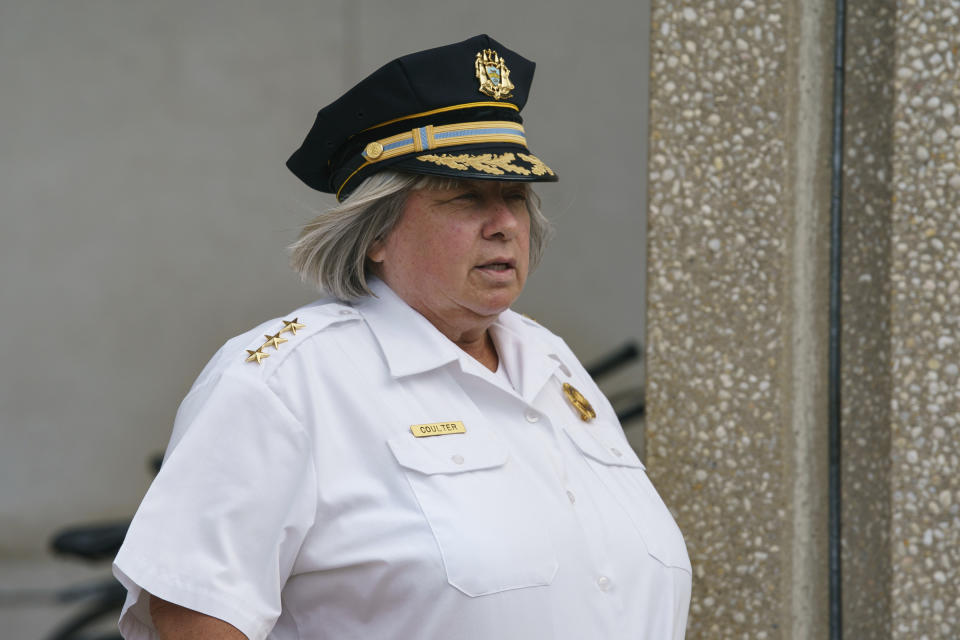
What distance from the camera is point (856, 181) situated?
2.54m

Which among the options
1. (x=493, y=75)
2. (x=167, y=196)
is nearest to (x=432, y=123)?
(x=493, y=75)

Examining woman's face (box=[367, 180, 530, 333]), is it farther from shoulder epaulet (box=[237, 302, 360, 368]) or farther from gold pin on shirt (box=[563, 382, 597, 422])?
gold pin on shirt (box=[563, 382, 597, 422])

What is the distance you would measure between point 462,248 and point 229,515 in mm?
588

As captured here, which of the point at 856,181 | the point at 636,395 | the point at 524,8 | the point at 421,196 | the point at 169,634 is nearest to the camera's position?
the point at 169,634

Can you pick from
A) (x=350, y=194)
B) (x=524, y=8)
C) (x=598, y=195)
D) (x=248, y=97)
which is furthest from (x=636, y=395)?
(x=350, y=194)

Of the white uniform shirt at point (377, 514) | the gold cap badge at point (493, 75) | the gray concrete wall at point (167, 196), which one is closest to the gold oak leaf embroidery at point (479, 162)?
the gold cap badge at point (493, 75)

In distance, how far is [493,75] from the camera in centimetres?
203

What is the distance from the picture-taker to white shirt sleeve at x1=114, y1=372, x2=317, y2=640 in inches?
64.6

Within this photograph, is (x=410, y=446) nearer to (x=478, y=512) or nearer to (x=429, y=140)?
(x=478, y=512)

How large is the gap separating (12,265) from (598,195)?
3023mm

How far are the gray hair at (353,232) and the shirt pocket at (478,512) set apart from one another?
39cm

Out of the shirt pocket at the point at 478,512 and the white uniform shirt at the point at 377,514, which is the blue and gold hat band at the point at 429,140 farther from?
the shirt pocket at the point at 478,512

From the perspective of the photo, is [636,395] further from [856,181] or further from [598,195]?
[856,181]

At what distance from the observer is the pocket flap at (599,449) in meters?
2.05
